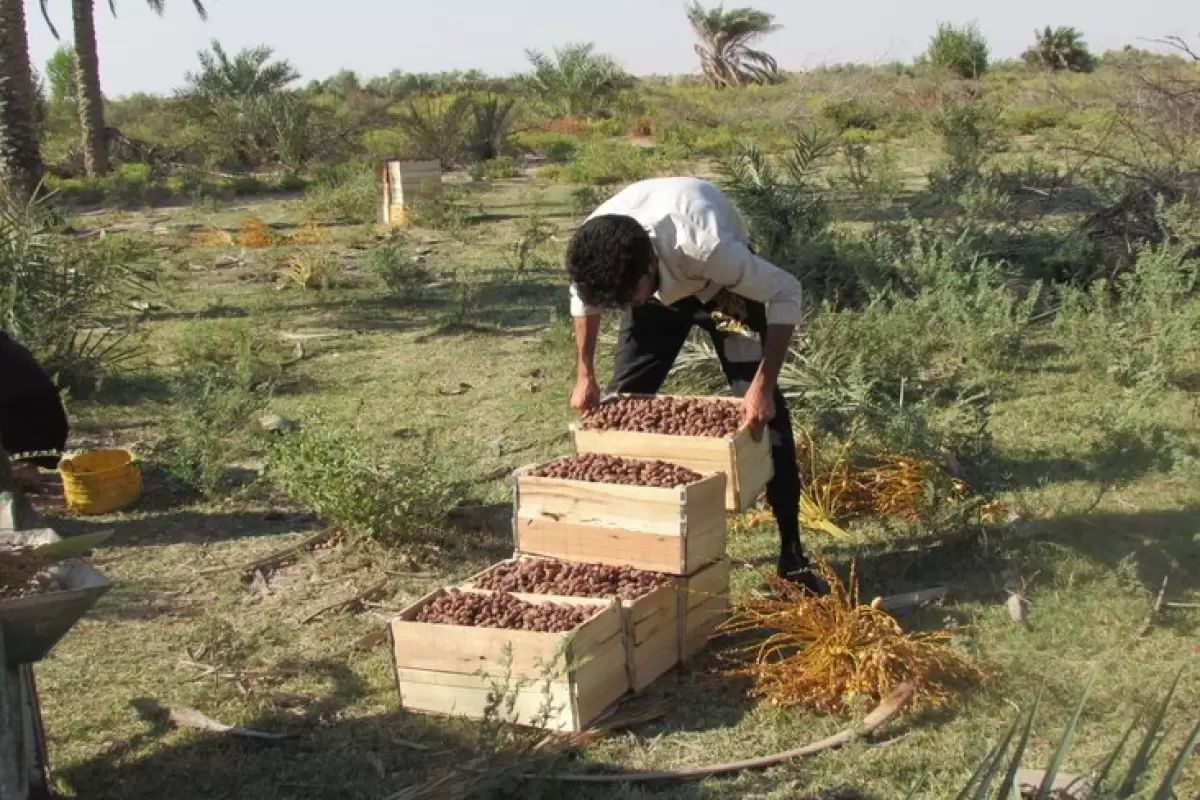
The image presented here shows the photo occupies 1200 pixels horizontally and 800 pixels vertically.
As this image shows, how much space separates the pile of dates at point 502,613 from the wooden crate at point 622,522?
0.40 meters

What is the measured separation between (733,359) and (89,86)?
1846 cm

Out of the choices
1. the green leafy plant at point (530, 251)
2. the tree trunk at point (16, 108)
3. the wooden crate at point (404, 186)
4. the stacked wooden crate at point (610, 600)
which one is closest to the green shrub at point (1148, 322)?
the stacked wooden crate at point (610, 600)

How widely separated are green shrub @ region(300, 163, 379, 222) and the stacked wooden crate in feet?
39.4

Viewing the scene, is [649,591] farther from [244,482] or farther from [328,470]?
[244,482]

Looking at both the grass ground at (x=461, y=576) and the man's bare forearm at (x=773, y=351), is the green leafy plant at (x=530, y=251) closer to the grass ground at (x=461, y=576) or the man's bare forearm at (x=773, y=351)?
the grass ground at (x=461, y=576)

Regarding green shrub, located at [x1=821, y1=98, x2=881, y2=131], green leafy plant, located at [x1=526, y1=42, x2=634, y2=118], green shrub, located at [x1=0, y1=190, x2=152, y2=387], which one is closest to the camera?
green shrub, located at [x1=0, y1=190, x2=152, y2=387]

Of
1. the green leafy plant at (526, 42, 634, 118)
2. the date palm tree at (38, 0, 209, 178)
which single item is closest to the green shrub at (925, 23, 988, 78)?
the green leafy plant at (526, 42, 634, 118)

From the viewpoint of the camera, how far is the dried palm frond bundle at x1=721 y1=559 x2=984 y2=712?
4.02 meters

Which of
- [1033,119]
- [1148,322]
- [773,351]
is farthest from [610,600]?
[1033,119]

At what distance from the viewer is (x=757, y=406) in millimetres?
4496

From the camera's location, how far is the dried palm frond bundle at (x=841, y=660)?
4.02 metres

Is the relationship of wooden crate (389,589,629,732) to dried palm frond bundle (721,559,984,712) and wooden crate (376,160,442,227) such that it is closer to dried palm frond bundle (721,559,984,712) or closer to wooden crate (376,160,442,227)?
dried palm frond bundle (721,559,984,712)

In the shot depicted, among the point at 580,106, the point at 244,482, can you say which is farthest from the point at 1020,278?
the point at 580,106

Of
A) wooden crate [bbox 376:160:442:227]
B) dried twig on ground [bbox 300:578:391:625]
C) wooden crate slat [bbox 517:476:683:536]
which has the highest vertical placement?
wooden crate [bbox 376:160:442:227]
